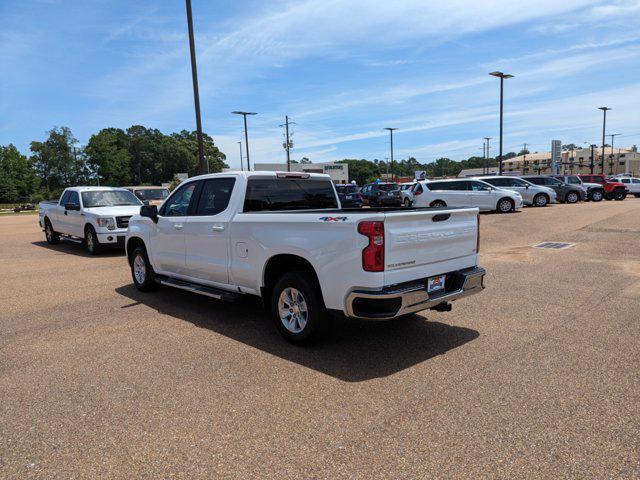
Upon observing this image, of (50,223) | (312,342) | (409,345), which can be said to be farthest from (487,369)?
(50,223)

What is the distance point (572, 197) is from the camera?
27.3 m

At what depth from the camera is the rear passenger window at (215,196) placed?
19.1 ft

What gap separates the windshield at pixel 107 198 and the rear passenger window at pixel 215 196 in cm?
773

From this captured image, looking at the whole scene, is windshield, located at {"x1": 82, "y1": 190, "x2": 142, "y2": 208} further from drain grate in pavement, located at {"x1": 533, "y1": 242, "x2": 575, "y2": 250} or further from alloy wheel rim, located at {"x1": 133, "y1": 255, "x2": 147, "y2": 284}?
drain grate in pavement, located at {"x1": 533, "y1": 242, "x2": 575, "y2": 250}

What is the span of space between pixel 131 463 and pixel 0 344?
10.9 feet

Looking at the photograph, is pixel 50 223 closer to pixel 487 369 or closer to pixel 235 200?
pixel 235 200

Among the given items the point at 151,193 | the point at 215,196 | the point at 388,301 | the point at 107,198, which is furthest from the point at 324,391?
the point at 151,193

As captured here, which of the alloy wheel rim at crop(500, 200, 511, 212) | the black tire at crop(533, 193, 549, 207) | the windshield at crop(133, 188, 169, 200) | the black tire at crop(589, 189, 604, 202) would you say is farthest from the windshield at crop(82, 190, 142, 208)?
the black tire at crop(589, 189, 604, 202)

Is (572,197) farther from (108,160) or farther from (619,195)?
(108,160)

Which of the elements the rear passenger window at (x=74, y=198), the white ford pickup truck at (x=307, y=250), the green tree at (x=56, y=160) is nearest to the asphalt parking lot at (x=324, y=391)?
the white ford pickup truck at (x=307, y=250)

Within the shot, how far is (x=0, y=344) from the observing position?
17.0ft

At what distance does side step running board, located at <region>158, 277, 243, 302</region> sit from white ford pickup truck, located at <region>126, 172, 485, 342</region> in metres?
0.01

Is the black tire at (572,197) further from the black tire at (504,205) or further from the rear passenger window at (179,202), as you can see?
the rear passenger window at (179,202)

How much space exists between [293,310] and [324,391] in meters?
1.19
